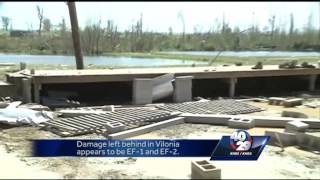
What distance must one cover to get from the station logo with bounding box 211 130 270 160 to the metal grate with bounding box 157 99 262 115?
4455 mm

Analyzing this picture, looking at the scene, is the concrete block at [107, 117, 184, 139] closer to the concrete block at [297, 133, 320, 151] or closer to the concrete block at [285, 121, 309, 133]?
the concrete block at [285, 121, 309, 133]

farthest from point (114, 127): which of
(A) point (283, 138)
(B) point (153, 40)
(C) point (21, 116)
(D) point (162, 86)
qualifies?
(B) point (153, 40)

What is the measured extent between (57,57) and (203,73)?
37.4 ft

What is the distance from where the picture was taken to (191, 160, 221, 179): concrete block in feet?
Answer: 18.3

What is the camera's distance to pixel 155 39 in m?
43.4

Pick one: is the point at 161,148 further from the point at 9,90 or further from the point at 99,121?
the point at 9,90

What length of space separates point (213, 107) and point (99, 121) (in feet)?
12.2

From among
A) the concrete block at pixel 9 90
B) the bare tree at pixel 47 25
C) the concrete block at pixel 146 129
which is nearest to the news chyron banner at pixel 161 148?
the concrete block at pixel 146 129

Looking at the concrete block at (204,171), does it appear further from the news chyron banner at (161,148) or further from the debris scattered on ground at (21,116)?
the debris scattered on ground at (21,116)

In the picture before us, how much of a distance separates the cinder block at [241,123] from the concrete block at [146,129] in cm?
115

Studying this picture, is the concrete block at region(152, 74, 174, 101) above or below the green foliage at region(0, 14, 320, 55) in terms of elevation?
below

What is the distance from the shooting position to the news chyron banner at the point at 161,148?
661 centimetres

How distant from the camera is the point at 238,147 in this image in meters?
6.63

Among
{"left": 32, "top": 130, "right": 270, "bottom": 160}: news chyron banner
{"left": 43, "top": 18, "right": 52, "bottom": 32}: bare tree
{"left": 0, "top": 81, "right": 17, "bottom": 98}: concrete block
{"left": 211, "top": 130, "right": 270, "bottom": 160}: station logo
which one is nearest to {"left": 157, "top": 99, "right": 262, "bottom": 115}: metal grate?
{"left": 0, "top": 81, "right": 17, "bottom": 98}: concrete block
